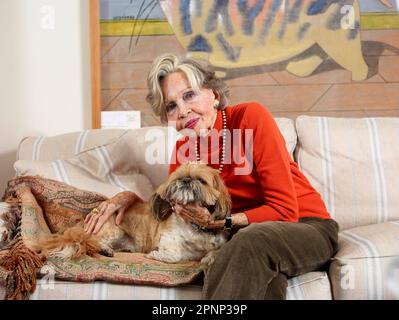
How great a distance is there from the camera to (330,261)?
Answer: 71.5 inches

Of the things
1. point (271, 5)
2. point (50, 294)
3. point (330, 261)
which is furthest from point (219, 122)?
point (271, 5)

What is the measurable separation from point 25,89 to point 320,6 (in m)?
1.60

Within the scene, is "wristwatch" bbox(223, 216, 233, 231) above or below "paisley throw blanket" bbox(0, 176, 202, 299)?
above

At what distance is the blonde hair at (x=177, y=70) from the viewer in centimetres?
198

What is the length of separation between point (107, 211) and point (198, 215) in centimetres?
45

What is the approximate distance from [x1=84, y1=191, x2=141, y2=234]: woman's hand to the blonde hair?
1.30 feet

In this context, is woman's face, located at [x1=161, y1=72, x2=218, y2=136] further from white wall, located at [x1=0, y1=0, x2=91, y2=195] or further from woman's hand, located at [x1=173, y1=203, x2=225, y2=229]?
white wall, located at [x1=0, y1=0, x2=91, y2=195]

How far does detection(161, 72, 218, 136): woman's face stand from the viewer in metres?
1.97

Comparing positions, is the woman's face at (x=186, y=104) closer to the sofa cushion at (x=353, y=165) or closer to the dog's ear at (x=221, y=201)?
the dog's ear at (x=221, y=201)

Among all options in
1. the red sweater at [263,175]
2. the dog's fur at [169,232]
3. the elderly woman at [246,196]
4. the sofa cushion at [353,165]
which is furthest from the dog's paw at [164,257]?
the sofa cushion at [353,165]

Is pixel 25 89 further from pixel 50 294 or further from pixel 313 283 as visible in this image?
pixel 313 283

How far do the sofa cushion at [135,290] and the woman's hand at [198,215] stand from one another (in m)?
0.24

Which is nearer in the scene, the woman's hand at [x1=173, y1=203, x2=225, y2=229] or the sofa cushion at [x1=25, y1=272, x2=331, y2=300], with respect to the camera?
the sofa cushion at [x1=25, y1=272, x2=331, y2=300]

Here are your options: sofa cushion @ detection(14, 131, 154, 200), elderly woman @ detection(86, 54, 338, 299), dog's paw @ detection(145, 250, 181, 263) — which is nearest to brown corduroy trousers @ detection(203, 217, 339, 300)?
elderly woman @ detection(86, 54, 338, 299)
